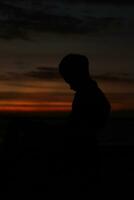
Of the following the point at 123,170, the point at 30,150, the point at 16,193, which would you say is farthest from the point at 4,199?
the point at 123,170

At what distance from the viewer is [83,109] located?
4.54 meters

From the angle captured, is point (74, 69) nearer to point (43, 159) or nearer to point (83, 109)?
point (83, 109)

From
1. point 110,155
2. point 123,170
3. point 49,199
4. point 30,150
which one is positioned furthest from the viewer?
point 110,155

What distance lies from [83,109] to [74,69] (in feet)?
0.99

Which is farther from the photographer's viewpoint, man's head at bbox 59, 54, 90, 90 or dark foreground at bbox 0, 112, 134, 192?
man's head at bbox 59, 54, 90, 90

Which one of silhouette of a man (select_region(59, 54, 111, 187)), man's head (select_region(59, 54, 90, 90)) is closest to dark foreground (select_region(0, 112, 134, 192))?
silhouette of a man (select_region(59, 54, 111, 187))

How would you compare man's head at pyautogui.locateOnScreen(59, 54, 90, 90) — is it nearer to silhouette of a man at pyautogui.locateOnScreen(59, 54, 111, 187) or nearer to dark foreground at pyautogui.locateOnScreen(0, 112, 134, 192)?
silhouette of a man at pyautogui.locateOnScreen(59, 54, 111, 187)

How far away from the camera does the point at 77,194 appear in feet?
14.9

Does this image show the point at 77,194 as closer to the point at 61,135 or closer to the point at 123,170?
the point at 61,135

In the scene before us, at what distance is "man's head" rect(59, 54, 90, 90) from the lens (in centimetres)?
459

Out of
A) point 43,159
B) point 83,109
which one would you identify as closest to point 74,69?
point 83,109

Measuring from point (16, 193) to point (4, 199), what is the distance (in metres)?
0.09

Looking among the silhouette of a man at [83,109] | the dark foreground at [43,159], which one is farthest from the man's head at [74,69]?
the dark foreground at [43,159]

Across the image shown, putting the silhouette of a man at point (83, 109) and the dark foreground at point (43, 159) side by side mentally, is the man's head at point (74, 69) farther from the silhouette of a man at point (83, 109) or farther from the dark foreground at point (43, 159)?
the dark foreground at point (43, 159)
